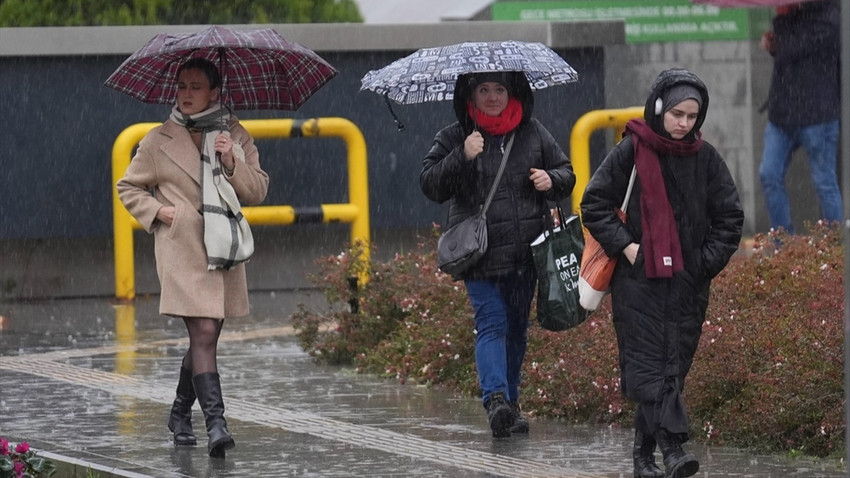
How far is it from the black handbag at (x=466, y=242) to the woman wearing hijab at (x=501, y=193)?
0.04 metres

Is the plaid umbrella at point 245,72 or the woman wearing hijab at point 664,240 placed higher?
the plaid umbrella at point 245,72

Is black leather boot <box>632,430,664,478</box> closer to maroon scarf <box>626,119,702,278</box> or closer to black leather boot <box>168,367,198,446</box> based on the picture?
maroon scarf <box>626,119,702,278</box>

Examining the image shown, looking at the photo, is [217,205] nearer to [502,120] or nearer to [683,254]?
[502,120]

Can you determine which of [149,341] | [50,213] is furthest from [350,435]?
[50,213]

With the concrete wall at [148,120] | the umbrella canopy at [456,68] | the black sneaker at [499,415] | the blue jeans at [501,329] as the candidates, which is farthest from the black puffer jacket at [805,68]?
the black sneaker at [499,415]

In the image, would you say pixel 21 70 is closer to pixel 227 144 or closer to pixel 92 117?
pixel 92 117

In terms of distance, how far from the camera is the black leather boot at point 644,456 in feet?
22.4

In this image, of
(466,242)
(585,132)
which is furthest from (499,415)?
(585,132)

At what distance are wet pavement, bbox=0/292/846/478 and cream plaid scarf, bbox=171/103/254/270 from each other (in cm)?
84

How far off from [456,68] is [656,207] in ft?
4.57

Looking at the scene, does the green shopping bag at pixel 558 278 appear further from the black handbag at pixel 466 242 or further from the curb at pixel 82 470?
the curb at pixel 82 470

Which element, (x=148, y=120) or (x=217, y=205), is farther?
(x=148, y=120)

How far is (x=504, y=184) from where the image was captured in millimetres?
7969

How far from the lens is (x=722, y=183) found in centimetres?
687
